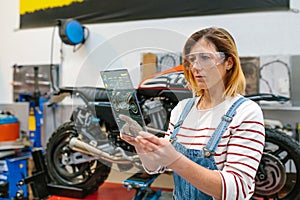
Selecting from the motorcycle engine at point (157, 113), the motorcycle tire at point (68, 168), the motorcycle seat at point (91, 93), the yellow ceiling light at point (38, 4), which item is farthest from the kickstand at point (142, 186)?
the yellow ceiling light at point (38, 4)

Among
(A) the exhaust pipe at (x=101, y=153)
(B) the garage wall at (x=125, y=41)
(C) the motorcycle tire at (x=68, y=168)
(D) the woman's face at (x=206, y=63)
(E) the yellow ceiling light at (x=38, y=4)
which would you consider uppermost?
(E) the yellow ceiling light at (x=38, y=4)

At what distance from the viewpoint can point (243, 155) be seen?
67 cm

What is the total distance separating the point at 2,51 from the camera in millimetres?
3461

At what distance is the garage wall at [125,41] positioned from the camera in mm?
892

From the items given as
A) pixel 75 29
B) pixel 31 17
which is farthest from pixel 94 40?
pixel 31 17

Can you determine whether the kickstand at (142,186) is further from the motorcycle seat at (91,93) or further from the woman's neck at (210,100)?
the woman's neck at (210,100)

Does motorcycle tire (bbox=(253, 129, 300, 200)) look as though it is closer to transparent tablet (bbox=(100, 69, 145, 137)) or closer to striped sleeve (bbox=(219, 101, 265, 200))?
striped sleeve (bbox=(219, 101, 265, 200))

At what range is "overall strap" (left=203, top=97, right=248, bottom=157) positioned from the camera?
0.73 meters

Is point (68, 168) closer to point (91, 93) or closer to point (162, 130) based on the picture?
point (91, 93)

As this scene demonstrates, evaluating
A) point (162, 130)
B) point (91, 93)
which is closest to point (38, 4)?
point (91, 93)

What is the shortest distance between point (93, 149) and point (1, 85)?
2303mm

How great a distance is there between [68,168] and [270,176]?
146cm

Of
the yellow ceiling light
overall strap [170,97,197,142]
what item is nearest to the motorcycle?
overall strap [170,97,197,142]

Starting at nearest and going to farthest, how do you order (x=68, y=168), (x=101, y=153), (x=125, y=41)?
(x=125, y=41)
(x=101, y=153)
(x=68, y=168)
